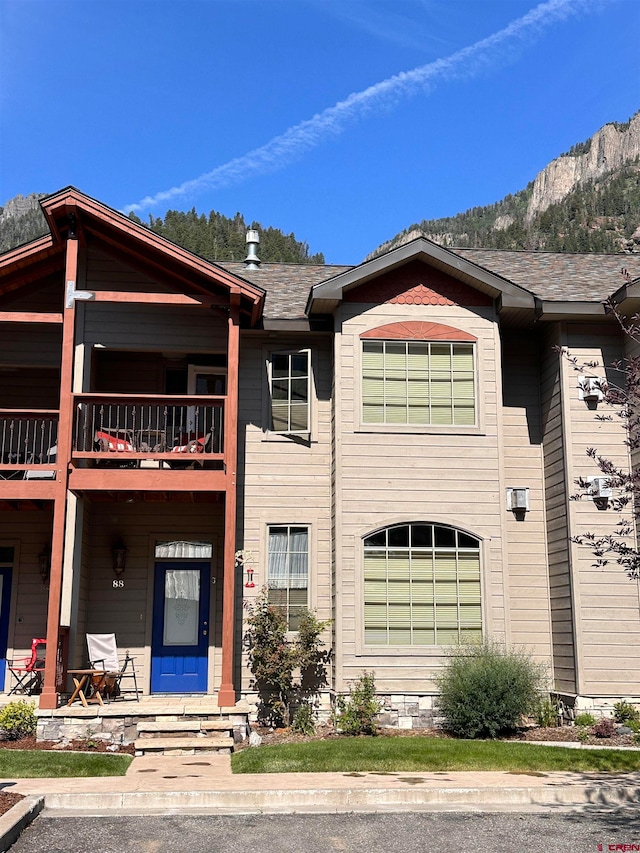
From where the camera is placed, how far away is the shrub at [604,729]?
39.5ft

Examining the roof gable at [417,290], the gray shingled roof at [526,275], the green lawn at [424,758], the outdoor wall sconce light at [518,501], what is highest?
the gray shingled roof at [526,275]

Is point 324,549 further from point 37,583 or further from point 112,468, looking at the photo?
point 37,583

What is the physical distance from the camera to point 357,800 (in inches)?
330

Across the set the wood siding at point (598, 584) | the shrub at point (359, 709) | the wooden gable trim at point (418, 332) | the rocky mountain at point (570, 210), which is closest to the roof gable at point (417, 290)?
the wooden gable trim at point (418, 332)

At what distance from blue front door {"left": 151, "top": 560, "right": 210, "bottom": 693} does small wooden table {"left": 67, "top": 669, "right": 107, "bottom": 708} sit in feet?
4.05

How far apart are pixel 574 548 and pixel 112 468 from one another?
6.97 meters

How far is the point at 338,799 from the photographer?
8.37 metres

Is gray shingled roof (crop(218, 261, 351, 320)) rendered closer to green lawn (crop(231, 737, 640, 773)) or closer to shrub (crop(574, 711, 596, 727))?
green lawn (crop(231, 737, 640, 773))

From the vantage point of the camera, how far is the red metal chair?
43.4ft

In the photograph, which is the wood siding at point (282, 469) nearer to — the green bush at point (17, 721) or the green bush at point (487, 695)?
the green bush at point (487, 695)

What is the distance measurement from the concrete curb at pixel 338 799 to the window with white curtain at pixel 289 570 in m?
5.25

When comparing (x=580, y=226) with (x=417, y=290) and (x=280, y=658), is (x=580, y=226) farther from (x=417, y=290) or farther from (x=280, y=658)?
(x=280, y=658)

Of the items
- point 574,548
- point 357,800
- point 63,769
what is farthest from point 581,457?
point 63,769

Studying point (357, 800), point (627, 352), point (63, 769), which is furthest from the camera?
point (627, 352)
